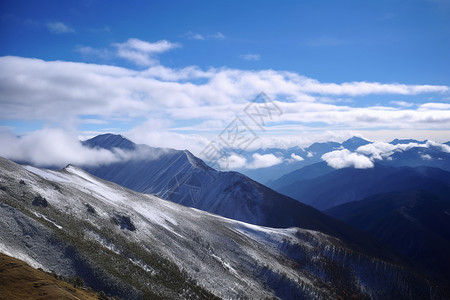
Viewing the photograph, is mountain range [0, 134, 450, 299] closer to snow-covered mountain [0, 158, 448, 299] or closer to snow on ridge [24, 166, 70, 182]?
snow-covered mountain [0, 158, 448, 299]

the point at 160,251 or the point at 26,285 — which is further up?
the point at 26,285

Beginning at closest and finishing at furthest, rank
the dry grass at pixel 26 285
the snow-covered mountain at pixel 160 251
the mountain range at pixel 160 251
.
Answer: the dry grass at pixel 26 285, the mountain range at pixel 160 251, the snow-covered mountain at pixel 160 251

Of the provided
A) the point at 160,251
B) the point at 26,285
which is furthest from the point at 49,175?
the point at 26,285

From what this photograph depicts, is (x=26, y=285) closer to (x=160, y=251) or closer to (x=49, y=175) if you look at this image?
(x=160, y=251)

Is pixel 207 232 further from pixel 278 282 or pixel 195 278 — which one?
Answer: pixel 195 278

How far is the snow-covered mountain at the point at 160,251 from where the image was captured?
43.6 metres

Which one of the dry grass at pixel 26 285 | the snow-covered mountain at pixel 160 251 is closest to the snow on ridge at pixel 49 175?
the snow-covered mountain at pixel 160 251

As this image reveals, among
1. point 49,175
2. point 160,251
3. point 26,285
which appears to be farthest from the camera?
point 49,175

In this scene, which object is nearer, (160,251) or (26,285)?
(26,285)

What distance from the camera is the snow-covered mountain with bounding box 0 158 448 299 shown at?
143 feet

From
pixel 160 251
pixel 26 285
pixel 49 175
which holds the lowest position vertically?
pixel 160 251

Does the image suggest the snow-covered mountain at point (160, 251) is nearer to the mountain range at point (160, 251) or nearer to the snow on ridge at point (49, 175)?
the mountain range at point (160, 251)

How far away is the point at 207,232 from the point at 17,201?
51697mm

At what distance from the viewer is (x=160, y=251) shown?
62.7 meters
